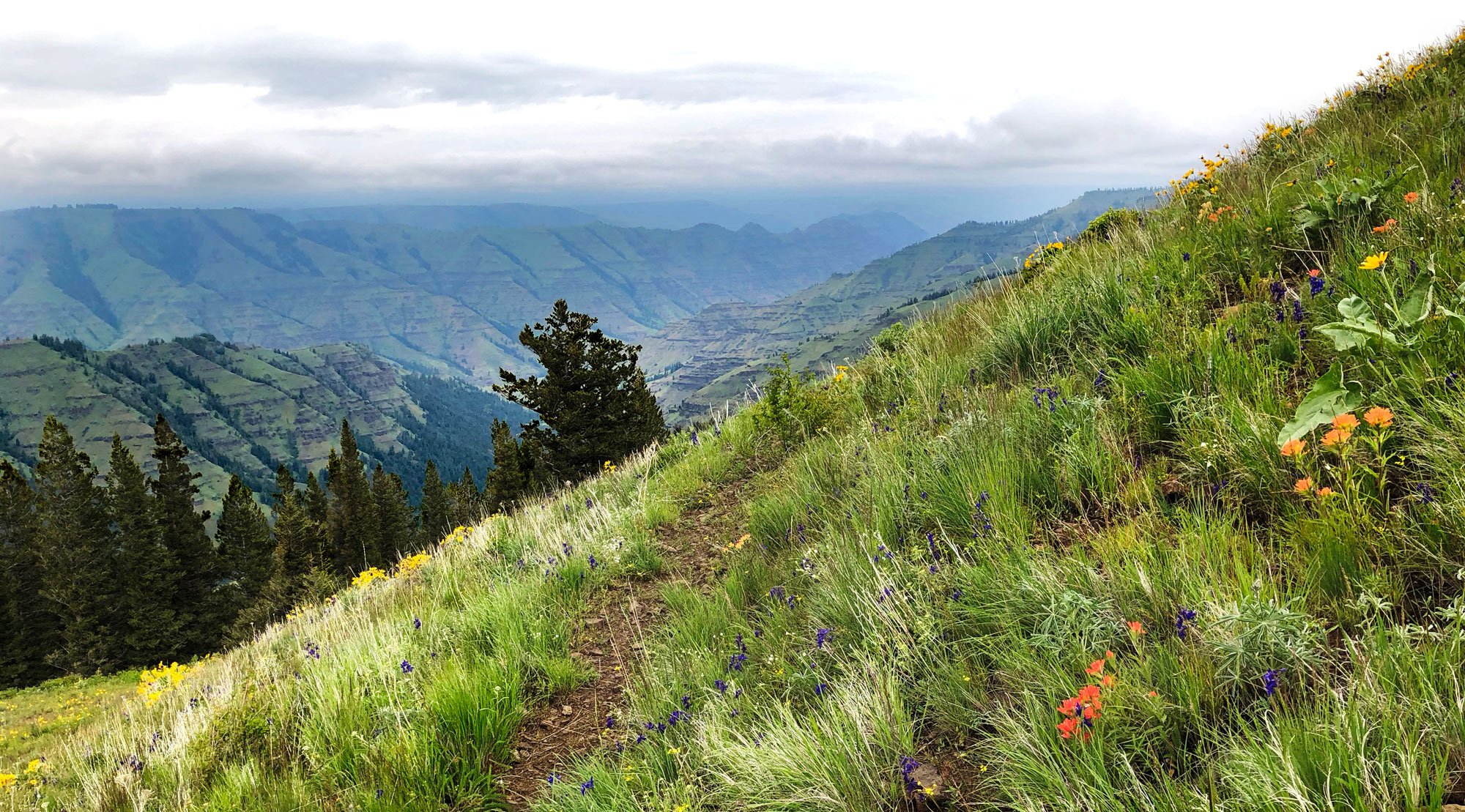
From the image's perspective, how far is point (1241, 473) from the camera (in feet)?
9.40

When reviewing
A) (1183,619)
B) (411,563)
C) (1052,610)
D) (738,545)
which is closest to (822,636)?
(1052,610)

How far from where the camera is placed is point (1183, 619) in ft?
7.22

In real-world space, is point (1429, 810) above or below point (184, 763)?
above

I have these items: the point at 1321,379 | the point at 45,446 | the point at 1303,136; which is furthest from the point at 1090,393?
the point at 45,446

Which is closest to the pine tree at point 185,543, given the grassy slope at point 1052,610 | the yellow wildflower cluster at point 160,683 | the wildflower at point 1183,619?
the yellow wildflower cluster at point 160,683

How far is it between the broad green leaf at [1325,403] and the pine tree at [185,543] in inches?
2654

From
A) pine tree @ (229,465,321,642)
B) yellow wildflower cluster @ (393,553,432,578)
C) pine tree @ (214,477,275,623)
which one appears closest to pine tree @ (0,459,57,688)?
pine tree @ (214,477,275,623)

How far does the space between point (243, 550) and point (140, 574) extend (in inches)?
314

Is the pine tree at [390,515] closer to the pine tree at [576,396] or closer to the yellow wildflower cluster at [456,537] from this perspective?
the pine tree at [576,396]

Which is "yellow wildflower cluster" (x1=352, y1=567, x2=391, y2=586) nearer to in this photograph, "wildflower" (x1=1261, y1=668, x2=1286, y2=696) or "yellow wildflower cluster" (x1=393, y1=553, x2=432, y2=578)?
"yellow wildflower cluster" (x1=393, y1=553, x2=432, y2=578)

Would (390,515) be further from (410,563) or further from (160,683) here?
(410,563)

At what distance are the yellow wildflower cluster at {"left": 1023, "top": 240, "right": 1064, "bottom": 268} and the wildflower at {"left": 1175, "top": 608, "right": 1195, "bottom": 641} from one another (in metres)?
7.96

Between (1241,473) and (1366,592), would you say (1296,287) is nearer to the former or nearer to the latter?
(1241,473)

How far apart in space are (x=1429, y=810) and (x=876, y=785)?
148 cm
